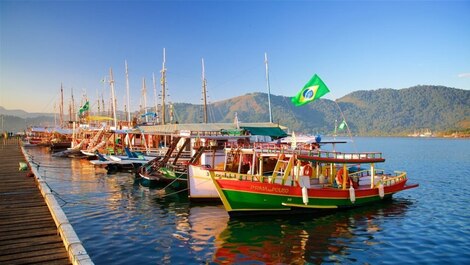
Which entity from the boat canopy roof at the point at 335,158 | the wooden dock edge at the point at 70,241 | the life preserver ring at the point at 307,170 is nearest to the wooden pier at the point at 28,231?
the wooden dock edge at the point at 70,241

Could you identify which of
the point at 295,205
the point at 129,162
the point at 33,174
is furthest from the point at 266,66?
the point at 33,174

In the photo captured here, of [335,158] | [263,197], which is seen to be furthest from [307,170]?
[263,197]

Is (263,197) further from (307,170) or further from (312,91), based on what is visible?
(312,91)

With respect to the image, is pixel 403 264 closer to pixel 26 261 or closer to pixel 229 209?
pixel 229 209

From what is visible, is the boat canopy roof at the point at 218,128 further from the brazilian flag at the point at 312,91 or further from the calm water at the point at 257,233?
the brazilian flag at the point at 312,91

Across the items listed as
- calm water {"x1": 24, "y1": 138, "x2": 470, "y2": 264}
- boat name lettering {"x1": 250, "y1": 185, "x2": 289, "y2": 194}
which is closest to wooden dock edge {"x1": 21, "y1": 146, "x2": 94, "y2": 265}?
calm water {"x1": 24, "y1": 138, "x2": 470, "y2": 264}

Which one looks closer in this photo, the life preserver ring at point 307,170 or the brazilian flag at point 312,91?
the life preserver ring at point 307,170

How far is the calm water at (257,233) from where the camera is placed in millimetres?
15594

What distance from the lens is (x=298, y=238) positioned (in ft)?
59.5

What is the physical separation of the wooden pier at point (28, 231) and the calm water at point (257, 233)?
2756 millimetres

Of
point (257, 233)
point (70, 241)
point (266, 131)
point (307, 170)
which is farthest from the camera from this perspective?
point (266, 131)

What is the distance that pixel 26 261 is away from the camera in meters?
9.73

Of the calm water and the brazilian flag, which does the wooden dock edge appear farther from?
the brazilian flag

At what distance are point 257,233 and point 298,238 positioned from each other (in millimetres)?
2185
